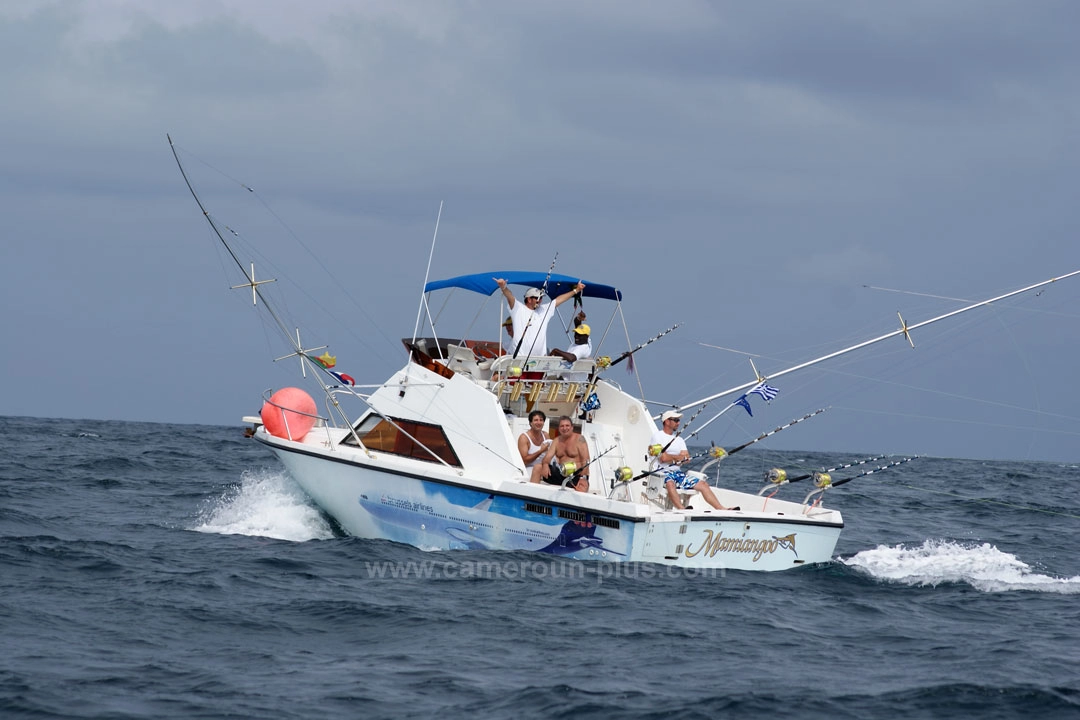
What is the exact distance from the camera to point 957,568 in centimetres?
1235

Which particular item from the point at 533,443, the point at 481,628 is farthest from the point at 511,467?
the point at 481,628

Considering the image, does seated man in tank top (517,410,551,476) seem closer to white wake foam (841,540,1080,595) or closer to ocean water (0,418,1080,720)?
ocean water (0,418,1080,720)

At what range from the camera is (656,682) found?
7.54 m

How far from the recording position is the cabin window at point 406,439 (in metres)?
12.3

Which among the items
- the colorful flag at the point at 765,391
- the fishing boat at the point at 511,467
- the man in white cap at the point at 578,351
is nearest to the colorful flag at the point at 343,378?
the fishing boat at the point at 511,467

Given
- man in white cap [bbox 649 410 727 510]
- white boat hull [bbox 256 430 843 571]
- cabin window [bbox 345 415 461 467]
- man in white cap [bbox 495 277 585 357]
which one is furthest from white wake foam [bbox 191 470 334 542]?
man in white cap [bbox 649 410 727 510]

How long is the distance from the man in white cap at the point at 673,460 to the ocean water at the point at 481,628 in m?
0.93

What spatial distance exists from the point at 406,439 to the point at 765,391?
13.0 ft

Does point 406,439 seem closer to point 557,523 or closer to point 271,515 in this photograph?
point 557,523

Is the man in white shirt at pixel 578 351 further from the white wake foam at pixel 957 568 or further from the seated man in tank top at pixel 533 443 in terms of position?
the white wake foam at pixel 957 568

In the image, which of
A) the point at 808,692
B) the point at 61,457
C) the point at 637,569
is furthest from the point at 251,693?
the point at 61,457

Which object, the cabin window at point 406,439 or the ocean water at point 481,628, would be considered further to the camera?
the cabin window at point 406,439

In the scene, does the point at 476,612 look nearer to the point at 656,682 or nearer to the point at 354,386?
the point at 656,682

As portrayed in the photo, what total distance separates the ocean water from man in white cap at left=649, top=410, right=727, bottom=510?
930mm
